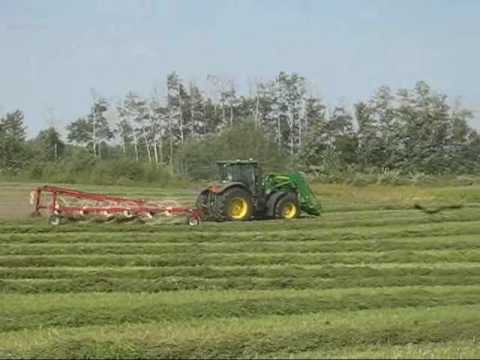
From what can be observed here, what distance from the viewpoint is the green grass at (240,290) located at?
7.75 meters

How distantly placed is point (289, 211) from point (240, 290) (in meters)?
13.3

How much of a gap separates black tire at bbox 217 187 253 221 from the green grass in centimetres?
147

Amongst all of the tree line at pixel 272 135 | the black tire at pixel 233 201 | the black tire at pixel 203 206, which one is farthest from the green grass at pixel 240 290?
the tree line at pixel 272 135

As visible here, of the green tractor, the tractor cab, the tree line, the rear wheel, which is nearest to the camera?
the rear wheel

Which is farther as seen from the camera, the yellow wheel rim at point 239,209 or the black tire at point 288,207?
the black tire at point 288,207

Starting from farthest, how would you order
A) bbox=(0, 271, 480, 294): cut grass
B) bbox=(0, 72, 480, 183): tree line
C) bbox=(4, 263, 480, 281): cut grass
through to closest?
bbox=(0, 72, 480, 183): tree line < bbox=(4, 263, 480, 281): cut grass < bbox=(0, 271, 480, 294): cut grass

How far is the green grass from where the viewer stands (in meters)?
7.75

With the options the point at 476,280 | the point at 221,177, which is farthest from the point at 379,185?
the point at 476,280

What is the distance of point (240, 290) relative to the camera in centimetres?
1305

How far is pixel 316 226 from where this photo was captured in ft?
78.7

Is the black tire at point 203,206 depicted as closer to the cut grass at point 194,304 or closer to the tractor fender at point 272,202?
the tractor fender at point 272,202

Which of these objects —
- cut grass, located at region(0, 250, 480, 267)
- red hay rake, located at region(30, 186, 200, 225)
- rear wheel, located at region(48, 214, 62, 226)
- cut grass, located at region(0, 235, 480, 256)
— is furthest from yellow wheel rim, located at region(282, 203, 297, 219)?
cut grass, located at region(0, 250, 480, 267)

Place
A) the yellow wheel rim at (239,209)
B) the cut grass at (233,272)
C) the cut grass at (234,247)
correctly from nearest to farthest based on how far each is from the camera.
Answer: the cut grass at (233,272)
the cut grass at (234,247)
the yellow wheel rim at (239,209)

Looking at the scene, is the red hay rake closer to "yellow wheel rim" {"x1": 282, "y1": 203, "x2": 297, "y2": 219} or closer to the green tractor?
the green tractor
